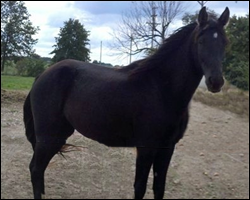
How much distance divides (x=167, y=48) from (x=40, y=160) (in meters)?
1.57

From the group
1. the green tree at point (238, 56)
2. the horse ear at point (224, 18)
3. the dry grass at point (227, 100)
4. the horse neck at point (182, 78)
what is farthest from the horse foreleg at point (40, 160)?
the green tree at point (238, 56)

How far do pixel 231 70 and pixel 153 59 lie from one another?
931 cm

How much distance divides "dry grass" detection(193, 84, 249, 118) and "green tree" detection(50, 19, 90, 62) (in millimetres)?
5884

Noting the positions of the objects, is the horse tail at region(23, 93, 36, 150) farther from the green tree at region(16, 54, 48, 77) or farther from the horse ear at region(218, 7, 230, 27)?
the horse ear at region(218, 7, 230, 27)

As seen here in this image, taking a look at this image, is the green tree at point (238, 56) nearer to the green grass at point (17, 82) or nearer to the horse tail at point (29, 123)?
the green grass at point (17, 82)

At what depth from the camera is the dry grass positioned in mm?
9848

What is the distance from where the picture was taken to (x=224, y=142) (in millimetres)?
7711

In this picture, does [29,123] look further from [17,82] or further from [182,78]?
[182,78]

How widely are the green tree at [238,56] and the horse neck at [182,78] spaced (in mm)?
8172

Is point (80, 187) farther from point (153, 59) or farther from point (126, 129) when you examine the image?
point (153, 59)

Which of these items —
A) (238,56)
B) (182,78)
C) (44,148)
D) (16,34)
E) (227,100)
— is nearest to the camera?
(182,78)

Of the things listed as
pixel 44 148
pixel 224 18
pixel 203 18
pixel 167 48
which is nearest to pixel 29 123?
pixel 44 148

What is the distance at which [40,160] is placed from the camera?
348 cm

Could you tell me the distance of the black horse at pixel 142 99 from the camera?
2797mm
